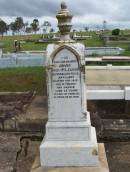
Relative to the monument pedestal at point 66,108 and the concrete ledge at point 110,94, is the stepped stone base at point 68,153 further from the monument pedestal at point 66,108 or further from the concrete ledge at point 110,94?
the concrete ledge at point 110,94

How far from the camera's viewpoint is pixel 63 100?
6.11 m

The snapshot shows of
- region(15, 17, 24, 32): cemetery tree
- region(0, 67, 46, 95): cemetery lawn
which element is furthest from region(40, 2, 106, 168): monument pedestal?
region(15, 17, 24, 32): cemetery tree

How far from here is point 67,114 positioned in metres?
6.14

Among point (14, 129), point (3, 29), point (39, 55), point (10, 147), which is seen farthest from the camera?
point (3, 29)

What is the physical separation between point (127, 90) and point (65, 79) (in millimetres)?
3676

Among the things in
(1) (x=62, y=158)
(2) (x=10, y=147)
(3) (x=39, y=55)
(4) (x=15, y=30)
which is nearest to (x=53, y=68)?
(1) (x=62, y=158)

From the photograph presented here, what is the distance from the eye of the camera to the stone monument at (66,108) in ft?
19.7

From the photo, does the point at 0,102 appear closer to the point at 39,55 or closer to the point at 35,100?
the point at 35,100

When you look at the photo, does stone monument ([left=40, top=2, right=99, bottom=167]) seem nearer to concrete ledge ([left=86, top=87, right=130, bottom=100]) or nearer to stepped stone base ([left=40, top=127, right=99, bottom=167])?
stepped stone base ([left=40, top=127, right=99, bottom=167])

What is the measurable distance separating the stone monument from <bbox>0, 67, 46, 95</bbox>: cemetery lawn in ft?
20.7

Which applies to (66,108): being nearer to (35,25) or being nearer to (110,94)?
(110,94)

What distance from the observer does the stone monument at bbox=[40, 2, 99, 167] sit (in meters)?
5.99

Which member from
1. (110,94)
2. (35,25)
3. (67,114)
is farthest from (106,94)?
(35,25)

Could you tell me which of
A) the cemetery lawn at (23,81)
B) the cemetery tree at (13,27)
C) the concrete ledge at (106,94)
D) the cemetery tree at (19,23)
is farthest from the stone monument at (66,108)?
the cemetery tree at (13,27)
